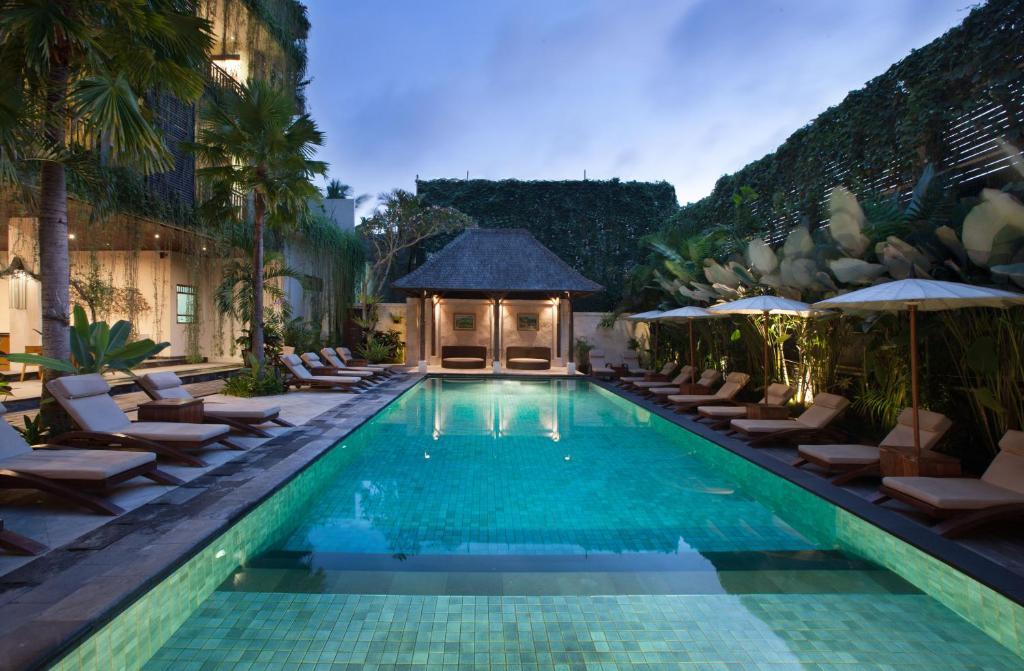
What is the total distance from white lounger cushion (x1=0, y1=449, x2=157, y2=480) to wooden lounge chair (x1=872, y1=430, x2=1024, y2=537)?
6.07 metres

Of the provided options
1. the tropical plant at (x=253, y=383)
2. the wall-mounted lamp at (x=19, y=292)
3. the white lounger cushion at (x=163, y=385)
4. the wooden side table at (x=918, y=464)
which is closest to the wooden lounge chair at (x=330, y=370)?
the tropical plant at (x=253, y=383)

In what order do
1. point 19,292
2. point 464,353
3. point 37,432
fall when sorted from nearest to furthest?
point 37,432 → point 19,292 → point 464,353

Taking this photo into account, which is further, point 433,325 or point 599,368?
point 433,325

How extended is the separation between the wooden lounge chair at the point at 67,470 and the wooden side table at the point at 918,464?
6.42 meters

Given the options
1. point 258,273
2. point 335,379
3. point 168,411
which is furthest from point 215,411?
point 335,379

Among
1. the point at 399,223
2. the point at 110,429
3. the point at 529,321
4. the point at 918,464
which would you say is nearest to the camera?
the point at 918,464

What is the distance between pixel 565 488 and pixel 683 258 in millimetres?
10098

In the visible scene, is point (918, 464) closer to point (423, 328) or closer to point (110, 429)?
point (110, 429)

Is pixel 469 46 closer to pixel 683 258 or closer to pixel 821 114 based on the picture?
pixel 683 258

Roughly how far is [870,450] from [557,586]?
3990 mm

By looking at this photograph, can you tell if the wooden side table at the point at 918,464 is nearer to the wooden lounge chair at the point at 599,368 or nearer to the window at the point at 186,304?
the wooden lounge chair at the point at 599,368

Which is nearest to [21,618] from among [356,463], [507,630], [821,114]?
[507,630]

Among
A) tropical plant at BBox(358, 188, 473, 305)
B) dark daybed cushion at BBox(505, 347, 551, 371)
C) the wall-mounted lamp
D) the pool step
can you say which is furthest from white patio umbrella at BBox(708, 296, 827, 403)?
the wall-mounted lamp

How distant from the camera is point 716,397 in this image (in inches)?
389
